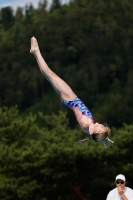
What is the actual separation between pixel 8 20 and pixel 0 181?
160 m

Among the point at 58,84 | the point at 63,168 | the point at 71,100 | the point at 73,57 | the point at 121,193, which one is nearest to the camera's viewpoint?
the point at 58,84

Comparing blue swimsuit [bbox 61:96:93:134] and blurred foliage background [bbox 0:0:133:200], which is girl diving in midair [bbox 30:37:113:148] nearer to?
blue swimsuit [bbox 61:96:93:134]

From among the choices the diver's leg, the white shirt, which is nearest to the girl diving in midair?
the diver's leg

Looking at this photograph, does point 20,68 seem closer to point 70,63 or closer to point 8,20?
point 70,63

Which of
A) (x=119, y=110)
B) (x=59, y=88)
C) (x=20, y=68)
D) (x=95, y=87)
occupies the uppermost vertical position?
(x=20, y=68)

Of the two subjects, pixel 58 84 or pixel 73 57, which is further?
pixel 73 57

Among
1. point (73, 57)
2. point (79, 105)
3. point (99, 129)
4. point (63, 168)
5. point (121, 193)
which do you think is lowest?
point (99, 129)

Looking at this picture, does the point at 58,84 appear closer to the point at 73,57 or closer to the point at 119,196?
the point at 119,196

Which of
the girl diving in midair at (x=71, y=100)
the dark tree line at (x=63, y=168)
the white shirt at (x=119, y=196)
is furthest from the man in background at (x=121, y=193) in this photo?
the dark tree line at (x=63, y=168)

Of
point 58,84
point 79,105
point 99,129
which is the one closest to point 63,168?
point 79,105

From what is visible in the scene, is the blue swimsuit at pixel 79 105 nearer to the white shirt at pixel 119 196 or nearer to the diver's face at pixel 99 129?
the diver's face at pixel 99 129

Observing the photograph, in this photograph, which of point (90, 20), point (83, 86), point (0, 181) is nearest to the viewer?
point (0, 181)

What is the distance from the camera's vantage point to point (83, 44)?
16162cm

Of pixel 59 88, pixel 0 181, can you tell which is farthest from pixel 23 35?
pixel 59 88
